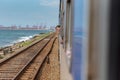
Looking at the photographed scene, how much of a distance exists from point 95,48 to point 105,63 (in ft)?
0.56

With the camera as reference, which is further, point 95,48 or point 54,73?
point 54,73

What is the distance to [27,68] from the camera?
50.7ft

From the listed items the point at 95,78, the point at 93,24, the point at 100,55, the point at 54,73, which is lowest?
the point at 54,73

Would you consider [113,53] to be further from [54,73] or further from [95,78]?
[54,73]

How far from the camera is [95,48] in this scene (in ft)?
4.83

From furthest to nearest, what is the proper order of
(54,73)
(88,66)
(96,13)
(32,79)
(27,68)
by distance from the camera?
(27,68) → (54,73) → (32,79) → (88,66) → (96,13)

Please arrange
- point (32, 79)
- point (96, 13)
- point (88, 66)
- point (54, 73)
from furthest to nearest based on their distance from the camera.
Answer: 1. point (54, 73)
2. point (32, 79)
3. point (88, 66)
4. point (96, 13)

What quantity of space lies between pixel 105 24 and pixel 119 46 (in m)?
0.11

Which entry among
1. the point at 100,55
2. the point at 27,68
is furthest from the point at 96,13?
the point at 27,68

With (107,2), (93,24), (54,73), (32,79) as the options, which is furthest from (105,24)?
(54,73)

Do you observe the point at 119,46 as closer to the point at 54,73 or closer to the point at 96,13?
the point at 96,13

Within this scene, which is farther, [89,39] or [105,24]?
[89,39]

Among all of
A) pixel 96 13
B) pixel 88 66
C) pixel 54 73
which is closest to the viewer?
pixel 96 13

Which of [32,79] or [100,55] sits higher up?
[100,55]
